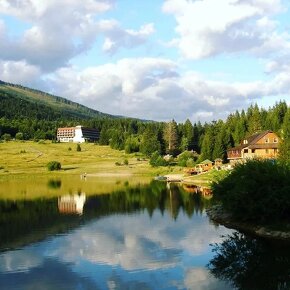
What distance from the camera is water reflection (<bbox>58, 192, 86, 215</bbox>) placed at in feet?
206

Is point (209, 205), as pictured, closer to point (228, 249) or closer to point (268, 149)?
point (228, 249)

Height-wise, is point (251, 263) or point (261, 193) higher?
point (261, 193)

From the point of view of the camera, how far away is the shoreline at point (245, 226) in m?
40.1

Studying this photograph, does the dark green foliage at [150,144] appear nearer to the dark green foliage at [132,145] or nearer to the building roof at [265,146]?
the dark green foliage at [132,145]

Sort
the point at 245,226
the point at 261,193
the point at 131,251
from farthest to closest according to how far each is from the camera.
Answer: the point at 245,226 < the point at 261,193 < the point at 131,251

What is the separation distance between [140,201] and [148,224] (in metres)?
21.3

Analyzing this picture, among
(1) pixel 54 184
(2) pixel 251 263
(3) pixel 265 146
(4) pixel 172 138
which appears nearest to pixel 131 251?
(2) pixel 251 263

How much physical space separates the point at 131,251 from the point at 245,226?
13149mm

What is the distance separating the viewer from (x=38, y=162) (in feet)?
540

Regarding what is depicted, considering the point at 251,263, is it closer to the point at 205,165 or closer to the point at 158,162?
the point at 205,165

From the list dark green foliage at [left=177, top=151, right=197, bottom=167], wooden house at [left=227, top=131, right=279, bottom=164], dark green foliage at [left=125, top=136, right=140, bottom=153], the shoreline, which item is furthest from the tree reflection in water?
dark green foliage at [left=125, top=136, right=140, bottom=153]

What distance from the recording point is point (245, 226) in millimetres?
45375

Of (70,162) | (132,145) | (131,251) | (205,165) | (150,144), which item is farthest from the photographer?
(132,145)

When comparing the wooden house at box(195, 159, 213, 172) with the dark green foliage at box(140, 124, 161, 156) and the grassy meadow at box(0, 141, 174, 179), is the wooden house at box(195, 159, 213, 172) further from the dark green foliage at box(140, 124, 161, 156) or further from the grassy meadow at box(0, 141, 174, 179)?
the dark green foliage at box(140, 124, 161, 156)
